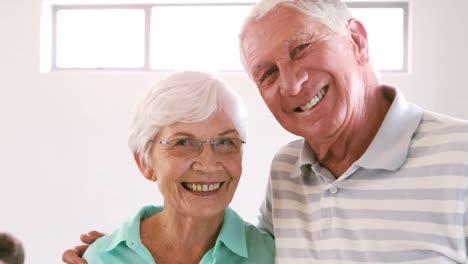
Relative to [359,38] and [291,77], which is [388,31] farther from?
[291,77]

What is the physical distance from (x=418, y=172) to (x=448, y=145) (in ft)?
0.29

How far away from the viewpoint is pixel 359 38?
52.8 inches

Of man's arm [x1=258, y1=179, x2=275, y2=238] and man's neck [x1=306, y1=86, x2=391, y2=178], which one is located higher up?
man's neck [x1=306, y1=86, x2=391, y2=178]

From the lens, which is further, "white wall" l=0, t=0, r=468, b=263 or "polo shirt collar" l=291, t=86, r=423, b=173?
"white wall" l=0, t=0, r=468, b=263

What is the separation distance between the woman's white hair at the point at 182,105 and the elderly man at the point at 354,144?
14 centimetres

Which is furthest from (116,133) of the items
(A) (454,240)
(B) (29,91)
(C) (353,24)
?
(A) (454,240)

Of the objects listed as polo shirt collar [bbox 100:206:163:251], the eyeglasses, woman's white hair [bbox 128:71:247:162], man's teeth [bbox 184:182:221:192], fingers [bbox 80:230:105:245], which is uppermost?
woman's white hair [bbox 128:71:247:162]

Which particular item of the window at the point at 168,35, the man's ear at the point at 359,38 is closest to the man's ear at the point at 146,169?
the man's ear at the point at 359,38

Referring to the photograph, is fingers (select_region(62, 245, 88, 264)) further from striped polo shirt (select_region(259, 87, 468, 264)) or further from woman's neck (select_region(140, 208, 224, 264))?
striped polo shirt (select_region(259, 87, 468, 264))

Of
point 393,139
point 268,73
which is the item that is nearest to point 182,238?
point 268,73

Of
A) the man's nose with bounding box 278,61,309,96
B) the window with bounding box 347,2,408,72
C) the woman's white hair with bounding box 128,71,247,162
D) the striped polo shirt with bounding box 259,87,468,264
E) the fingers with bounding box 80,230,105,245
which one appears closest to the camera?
the striped polo shirt with bounding box 259,87,468,264

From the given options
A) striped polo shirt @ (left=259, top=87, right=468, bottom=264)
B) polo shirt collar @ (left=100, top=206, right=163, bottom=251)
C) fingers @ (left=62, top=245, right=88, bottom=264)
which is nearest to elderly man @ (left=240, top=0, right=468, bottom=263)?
striped polo shirt @ (left=259, top=87, right=468, bottom=264)

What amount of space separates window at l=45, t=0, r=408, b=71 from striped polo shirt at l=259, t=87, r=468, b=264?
2.61 m

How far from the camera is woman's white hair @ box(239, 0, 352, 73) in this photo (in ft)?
4.20
